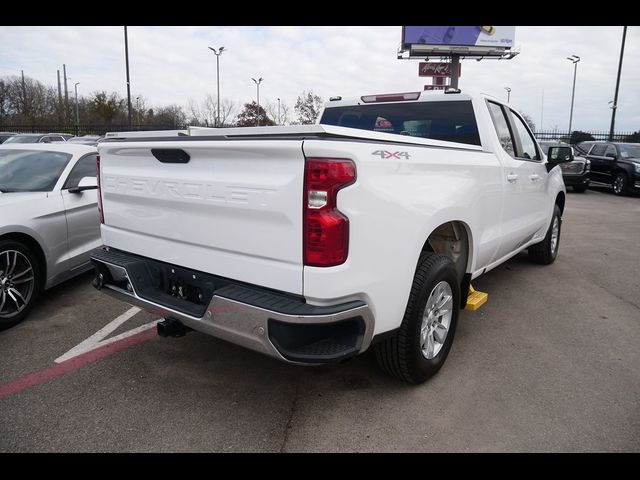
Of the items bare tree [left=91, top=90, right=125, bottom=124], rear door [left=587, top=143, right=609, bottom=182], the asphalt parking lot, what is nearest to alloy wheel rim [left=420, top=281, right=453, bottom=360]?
the asphalt parking lot

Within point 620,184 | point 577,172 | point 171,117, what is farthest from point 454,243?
point 171,117

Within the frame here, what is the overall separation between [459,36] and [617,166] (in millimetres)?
24582

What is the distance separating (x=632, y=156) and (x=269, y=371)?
1601cm

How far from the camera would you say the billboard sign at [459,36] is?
1374 inches

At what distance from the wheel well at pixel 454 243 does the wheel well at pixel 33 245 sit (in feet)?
11.2

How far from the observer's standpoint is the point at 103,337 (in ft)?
12.5

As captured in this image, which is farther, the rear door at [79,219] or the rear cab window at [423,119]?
the rear door at [79,219]

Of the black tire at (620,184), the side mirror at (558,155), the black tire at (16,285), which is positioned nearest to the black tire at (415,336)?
the side mirror at (558,155)

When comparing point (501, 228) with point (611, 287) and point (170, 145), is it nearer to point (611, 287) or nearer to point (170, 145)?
point (611, 287)

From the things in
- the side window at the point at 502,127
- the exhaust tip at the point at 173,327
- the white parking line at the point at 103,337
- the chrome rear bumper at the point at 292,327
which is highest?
the side window at the point at 502,127

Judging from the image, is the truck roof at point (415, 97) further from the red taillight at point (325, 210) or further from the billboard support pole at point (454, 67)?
the billboard support pole at point (454, 67)

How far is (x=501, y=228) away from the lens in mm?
4016

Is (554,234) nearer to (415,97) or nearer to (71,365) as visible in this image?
(415,97)
